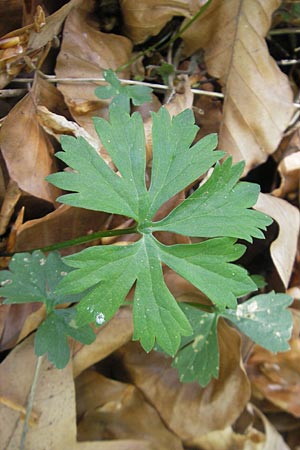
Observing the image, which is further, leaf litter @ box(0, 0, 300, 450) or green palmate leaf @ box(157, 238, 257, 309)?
leaf litter @ box(0, 0, 300, 450)

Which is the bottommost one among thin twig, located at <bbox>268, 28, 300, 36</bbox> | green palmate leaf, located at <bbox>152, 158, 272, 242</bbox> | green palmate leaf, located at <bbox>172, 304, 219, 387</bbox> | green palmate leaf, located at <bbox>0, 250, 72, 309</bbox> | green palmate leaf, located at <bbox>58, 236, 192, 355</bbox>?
green palmate leaf, located at <bbox>172, 304, 219, 387</bbox>

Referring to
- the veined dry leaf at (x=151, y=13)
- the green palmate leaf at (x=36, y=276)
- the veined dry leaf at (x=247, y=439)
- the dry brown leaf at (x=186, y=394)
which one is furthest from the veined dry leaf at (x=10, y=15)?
the veined dry leaf at (x=247, y=439)

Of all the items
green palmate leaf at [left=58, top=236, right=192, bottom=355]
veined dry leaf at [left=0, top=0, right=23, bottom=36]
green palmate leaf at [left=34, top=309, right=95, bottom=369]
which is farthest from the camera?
veined dry leaf at [left=0, top=0, right=23, bottom=36]

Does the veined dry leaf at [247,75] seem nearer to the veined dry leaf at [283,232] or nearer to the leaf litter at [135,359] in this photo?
the leaf litter at [135,359]

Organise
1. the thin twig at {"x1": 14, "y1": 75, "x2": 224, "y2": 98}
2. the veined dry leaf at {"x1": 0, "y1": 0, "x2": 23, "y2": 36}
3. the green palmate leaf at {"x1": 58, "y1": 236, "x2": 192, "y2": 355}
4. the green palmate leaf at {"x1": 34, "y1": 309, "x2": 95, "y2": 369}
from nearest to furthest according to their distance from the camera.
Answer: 1. the green palmate leaf at {"x1": 58, "y1": 236, "x2": 192, "y2": 355}
2. the green palmate leaf at {"x1": 34, "y1": 309, "x2": 95, "y2": 369}
3. the veined dry leaf at {"x1": 0, "y1": 0, "x2": 23, "y2": 36}
4. the thin twig at {"x1": 14, "y1": 75, "x2": 224, "y2": 98}

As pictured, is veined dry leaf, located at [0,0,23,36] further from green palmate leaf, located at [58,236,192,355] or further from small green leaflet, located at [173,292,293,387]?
small green leaflet, located at [173,292,293,387]

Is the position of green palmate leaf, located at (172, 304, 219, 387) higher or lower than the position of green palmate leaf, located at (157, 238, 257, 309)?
lower

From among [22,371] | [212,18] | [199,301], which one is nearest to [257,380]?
[199,301]

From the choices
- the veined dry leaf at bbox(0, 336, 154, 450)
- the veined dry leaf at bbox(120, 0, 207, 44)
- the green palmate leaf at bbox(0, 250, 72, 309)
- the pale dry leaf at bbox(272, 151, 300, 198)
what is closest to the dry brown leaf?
the veined dry leaf at bbox(0, 336, 154, 450)
